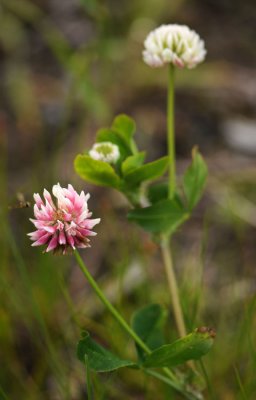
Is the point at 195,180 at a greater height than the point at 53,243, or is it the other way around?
the point at 195,180

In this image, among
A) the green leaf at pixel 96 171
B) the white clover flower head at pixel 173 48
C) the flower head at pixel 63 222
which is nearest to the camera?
the flower head at pixel 63 222

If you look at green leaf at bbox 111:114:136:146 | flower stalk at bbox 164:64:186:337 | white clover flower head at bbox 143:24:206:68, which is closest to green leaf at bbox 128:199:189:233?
flower stalk at bbox 164:64:186:337

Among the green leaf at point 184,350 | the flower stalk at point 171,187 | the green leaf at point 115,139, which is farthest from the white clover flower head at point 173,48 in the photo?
the green leaf at point 184,350

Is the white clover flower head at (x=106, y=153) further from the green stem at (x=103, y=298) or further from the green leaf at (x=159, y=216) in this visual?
the green stem at (x=103, y=298)

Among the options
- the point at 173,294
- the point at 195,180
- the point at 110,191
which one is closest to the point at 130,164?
the point at 195,180

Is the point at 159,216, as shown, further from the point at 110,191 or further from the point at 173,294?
the point at 110,191

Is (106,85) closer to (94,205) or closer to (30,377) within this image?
(94,205)
